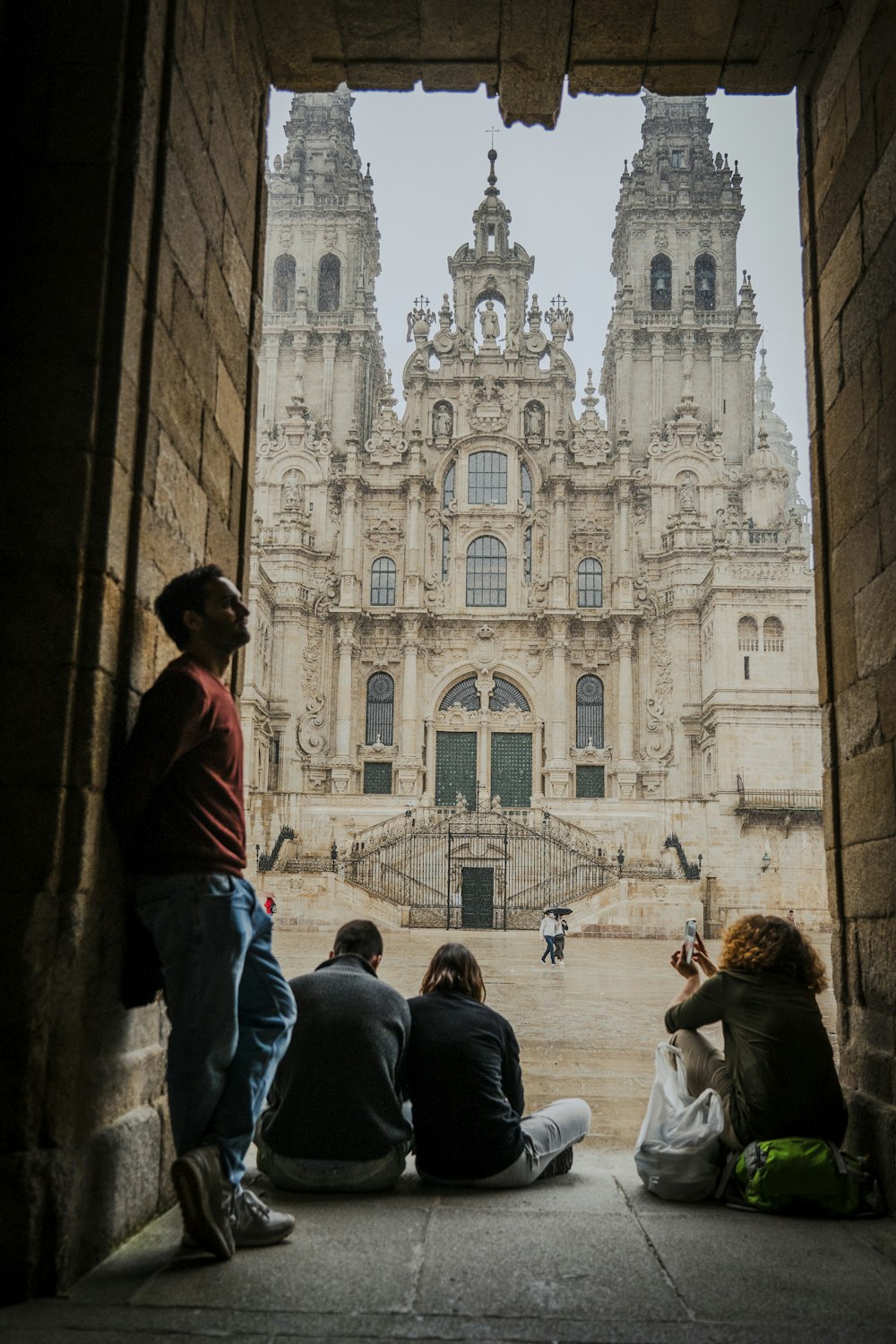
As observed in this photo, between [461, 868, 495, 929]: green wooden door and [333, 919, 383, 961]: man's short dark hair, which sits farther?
[461, 868, 495, 929]: green wooden door

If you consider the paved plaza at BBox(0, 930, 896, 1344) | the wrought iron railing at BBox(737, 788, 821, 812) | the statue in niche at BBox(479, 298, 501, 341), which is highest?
the statue in niche at BBox(479, 298, 501, 341)

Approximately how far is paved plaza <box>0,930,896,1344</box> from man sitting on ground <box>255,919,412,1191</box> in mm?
110

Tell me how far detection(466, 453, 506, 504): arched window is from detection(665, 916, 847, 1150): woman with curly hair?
34.2 metres

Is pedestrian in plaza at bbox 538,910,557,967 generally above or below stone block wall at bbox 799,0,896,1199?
below

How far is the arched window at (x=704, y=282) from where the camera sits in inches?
1614

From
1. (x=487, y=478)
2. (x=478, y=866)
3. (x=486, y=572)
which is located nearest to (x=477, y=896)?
(x=478, y=866)

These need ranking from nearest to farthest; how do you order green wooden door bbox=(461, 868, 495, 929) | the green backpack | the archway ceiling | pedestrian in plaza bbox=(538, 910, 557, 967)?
the green backpack → the archway ceiling → pedestrian in plaza bbox=(538, 910, 557, 967) → green wooden door bbox=(461, 868, 495, 929)

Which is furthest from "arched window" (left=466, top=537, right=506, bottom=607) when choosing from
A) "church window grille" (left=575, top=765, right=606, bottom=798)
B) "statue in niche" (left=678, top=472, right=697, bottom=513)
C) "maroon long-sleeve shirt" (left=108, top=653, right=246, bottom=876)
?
"maroon long-sleeve shirt" (left=108, top=653, right=246, bottom=876)

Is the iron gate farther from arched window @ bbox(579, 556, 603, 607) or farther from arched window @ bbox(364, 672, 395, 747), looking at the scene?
arched window @ bbox(579, 556, 603, 607)

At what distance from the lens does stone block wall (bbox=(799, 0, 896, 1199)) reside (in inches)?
171

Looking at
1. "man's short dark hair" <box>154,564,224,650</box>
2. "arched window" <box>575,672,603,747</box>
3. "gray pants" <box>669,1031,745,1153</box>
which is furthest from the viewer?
"arched window" <box>575,672,603,747</box>

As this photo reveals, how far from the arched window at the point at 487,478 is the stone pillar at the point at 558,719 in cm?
515

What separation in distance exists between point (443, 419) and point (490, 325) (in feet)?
13.6

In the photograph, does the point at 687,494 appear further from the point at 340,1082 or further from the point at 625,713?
the point at 340,1082
